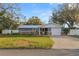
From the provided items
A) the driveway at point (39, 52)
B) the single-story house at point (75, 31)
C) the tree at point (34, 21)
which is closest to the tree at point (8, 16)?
the tree at point (34, 21)

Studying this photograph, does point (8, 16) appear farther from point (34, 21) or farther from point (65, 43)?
point (65, 43)

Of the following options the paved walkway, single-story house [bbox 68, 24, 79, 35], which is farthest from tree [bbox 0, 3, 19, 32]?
single-story house [bbox 68, 24, 79, 35]

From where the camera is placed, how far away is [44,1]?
1060 centimetres

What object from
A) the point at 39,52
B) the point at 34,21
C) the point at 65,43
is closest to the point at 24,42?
the point at 39,52

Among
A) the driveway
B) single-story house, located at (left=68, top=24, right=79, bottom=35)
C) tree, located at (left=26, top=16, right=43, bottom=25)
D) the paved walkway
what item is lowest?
the driveway

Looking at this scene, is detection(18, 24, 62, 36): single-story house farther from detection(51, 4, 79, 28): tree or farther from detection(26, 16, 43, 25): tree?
detection(51, 4, 79, 28): tree

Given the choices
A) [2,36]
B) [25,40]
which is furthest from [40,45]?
[2,36]

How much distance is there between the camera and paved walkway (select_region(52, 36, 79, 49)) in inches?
424

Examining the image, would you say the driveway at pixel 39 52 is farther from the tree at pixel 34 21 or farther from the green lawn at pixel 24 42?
the tree at pixel 34 21

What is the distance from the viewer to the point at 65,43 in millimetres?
10812

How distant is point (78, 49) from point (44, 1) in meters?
1.63

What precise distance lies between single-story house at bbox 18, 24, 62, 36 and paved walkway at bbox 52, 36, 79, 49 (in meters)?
0.18

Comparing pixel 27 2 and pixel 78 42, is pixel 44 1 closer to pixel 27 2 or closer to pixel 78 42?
pixel 27 2

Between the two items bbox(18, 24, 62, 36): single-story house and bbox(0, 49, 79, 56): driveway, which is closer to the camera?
bbox(0, 49, 79, 56): driveway
